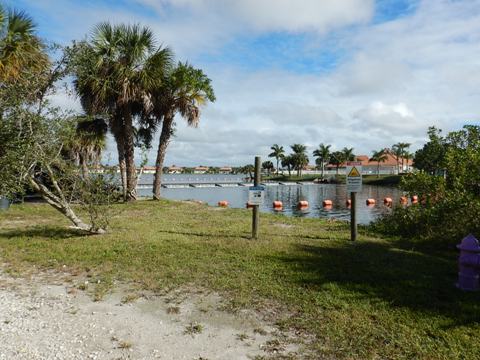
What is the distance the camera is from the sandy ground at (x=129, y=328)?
387cm

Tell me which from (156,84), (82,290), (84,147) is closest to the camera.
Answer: (82,290)

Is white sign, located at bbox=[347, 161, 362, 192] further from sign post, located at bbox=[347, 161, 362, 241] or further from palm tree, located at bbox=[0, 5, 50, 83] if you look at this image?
palm tree, located at bbox=[0, 5, 50, 83]

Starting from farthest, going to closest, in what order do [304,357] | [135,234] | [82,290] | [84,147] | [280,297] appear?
[84,147], [135,234], [82,290], [280,297], [304,357]

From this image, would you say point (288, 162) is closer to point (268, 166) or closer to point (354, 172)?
point (268, 166)

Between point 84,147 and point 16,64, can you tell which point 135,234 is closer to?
point 16,64

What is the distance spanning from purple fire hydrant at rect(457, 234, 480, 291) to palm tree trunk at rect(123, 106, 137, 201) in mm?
15109

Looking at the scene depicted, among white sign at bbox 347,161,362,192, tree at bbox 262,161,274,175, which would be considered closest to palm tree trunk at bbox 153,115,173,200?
white sign at bbox 347,161,362,192

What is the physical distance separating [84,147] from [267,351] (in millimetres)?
19195

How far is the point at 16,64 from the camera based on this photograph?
407 inches

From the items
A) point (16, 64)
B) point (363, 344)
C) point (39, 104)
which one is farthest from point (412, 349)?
point (16, 64)

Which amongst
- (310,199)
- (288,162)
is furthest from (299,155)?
(310,199)

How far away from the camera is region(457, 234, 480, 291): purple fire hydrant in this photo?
214 inches

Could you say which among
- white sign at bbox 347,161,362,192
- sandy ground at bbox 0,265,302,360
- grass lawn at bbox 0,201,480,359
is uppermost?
white sign at bbox 347,161,362,192

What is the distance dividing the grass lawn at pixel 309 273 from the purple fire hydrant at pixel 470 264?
7.1 inches
